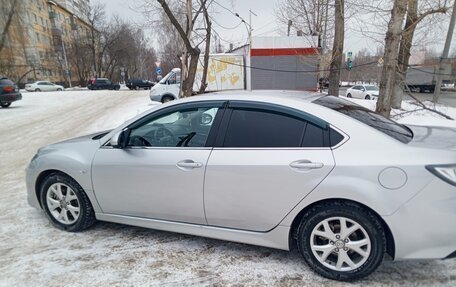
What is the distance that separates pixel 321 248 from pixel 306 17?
2099cm

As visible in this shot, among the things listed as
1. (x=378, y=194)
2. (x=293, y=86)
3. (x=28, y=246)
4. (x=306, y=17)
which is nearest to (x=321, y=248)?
(x=378, y=194)

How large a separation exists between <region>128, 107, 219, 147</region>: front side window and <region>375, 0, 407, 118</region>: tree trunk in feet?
15.6

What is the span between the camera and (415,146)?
2.25 metres

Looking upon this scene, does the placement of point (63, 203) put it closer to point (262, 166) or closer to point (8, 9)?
point (262, 166)

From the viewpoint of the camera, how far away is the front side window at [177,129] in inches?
110

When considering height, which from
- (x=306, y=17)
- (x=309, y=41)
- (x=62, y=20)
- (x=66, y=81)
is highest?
(x=62, y=20)

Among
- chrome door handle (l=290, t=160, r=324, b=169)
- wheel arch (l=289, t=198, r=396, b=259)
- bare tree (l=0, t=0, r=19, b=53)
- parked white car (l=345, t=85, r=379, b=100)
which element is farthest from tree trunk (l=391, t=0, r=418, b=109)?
bare tree (l=0, t=0, r=19, b=53)

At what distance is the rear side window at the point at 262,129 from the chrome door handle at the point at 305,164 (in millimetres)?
152

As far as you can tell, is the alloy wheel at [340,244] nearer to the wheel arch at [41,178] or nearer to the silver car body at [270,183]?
the silver car body at [270,183]

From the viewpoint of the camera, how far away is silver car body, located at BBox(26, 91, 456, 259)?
2.13 m

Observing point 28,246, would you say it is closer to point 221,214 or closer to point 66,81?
point 221,214

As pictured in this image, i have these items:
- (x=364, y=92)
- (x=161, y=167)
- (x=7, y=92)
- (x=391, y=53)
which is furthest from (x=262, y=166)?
(x=364, y=92)

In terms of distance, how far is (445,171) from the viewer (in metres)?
2.08

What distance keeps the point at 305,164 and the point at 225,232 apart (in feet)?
3.22
